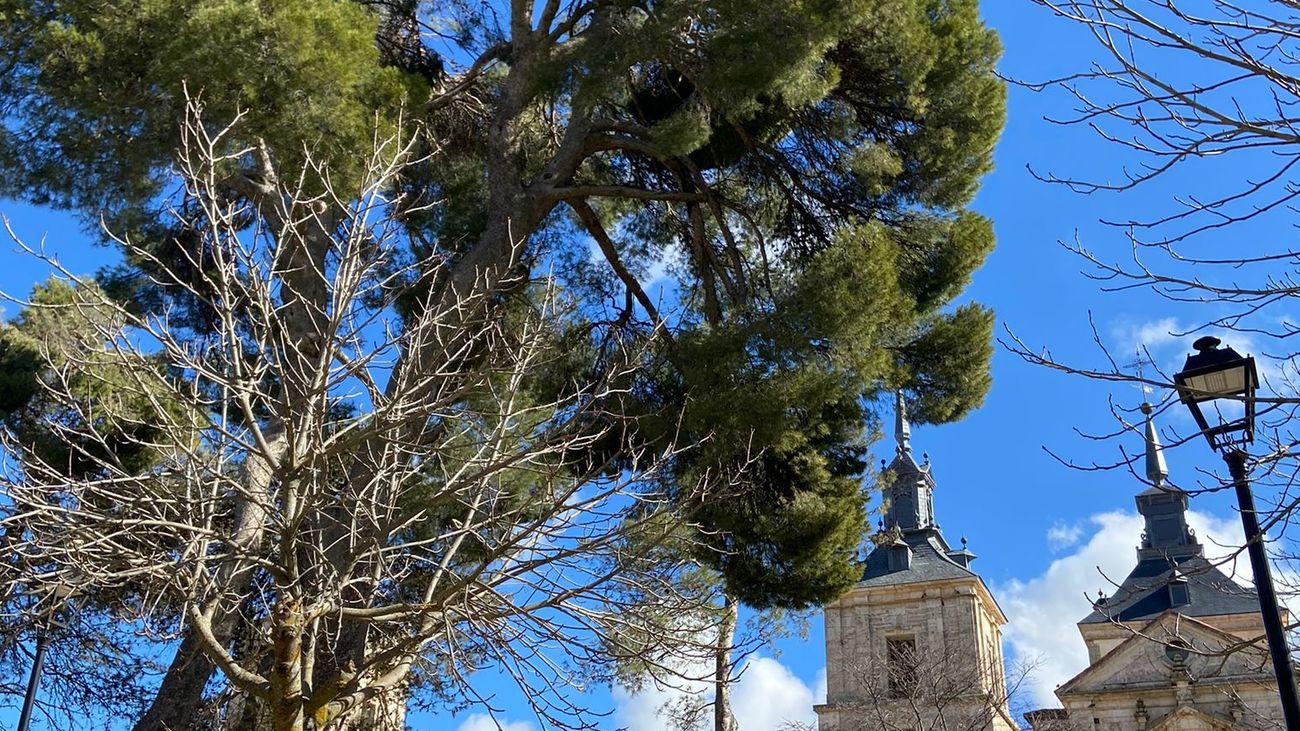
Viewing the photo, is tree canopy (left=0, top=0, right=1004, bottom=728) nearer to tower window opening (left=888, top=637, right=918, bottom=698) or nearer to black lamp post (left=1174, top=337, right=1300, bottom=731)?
black lamp post (left=1174, top=337, right=1300, bottom=731)

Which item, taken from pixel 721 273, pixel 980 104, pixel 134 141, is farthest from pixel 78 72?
pixel 980 104

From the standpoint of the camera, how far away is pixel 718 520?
912 centimetres

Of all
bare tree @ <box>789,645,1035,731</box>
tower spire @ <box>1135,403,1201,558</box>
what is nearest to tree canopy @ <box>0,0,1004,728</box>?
bare tree @ <box>789,645,1035,731</box>

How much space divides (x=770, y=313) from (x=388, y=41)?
16.4 ft

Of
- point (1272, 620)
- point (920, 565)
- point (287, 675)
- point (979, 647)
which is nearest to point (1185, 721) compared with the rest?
point (979, 647)

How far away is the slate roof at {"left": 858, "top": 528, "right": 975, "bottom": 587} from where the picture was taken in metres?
34.8

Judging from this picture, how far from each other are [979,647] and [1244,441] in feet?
93.8

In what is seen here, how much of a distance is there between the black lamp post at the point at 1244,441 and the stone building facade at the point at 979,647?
14135mm

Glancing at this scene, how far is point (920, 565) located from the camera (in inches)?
1427

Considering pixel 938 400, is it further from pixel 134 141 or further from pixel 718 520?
pixel 134 141

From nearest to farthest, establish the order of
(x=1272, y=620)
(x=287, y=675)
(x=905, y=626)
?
(x=287, y=675)
(x=1272, y=620)
(x=905, y=626)

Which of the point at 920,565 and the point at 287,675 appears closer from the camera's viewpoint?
the point at 287,675

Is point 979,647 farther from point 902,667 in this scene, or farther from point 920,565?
point 920,565

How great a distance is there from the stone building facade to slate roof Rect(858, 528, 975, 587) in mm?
60
